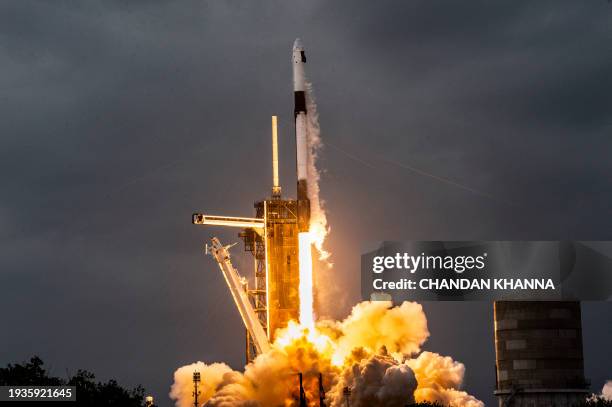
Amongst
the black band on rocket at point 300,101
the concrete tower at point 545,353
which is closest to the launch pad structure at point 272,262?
the black band on rocket at point 300,101

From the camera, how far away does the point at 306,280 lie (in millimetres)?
163250

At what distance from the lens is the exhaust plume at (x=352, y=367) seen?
149000 mm

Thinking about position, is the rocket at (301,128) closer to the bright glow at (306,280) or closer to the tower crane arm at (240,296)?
the bright glow at (306,280)

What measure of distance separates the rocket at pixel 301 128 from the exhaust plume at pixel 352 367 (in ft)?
51.4

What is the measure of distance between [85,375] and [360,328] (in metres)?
41.9

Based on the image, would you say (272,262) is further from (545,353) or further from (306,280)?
(545,353)

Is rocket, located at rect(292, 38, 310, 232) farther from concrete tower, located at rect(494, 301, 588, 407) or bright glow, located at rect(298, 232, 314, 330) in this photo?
concrete tower, located at rect(494, 301, 588, 407)

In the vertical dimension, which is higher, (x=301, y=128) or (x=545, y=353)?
(x=301, y=128)

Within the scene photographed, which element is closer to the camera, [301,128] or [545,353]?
[301,128]

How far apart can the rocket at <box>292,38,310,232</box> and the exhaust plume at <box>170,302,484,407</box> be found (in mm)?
15657

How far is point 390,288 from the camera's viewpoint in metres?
151

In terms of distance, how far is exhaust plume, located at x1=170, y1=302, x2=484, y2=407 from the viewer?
149000 millimetres

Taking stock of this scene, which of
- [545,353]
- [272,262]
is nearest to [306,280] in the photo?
[272,262]

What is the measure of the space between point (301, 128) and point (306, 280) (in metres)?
20.7
